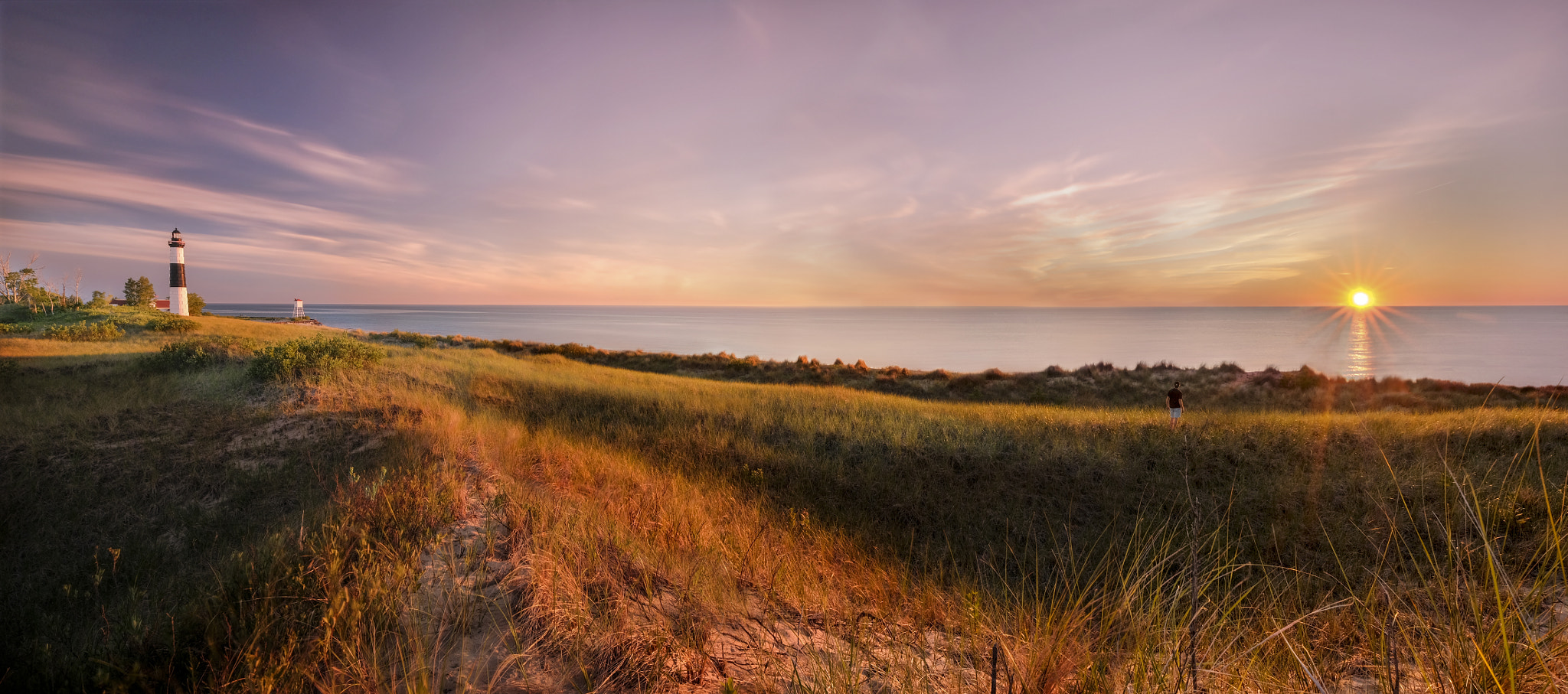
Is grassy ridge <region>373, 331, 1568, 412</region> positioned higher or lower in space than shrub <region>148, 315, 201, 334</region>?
lower

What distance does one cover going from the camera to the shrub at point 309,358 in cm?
1160

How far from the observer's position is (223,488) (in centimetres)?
702

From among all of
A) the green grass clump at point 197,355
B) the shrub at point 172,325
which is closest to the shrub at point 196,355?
the green grass clump at point 197,355

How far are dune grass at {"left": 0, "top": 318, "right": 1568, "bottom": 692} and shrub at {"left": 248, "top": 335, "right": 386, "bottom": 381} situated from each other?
58 centimetres

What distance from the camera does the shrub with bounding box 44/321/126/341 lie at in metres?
20.1

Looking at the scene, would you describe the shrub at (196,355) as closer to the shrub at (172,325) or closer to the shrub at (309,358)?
the shrub at (309,358)

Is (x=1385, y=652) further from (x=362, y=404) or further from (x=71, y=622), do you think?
(x=362, y=404)

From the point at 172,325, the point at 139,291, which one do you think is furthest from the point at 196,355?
the point at 139,291

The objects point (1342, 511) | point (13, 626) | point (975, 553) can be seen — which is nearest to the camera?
point (13, 626)

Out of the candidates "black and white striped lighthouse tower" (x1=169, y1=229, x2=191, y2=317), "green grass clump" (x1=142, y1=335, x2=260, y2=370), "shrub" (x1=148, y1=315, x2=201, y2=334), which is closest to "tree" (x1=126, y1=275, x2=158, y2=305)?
"black and white striped lighthouse tower" (x1=169, y1=229, x2=191, y2=317)

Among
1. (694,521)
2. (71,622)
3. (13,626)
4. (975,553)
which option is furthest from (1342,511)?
(13,626)

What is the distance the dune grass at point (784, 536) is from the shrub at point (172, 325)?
14.0 m

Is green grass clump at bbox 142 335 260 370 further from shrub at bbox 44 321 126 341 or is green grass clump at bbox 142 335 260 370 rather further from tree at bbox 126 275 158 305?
tree at bbox 126 275 158 305

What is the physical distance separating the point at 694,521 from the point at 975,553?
341cm
